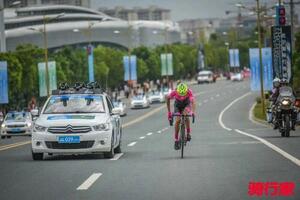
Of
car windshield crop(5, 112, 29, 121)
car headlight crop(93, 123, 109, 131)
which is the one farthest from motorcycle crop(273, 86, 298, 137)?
car windshield crop(5, 112, 29, 121)

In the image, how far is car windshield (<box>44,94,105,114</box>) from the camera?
2241cm

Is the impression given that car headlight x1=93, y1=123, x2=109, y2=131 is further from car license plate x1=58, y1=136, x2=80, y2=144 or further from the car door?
the car door

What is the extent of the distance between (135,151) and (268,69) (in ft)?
134

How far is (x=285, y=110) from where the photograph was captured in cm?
2914

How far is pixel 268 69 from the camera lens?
6425 centimetres

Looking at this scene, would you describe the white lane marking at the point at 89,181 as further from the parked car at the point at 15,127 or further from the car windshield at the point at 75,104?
the parked car at the point at 15,127

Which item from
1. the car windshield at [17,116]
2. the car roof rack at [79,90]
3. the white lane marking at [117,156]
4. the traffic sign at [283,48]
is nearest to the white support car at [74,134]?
the white lane marking at [117,156]

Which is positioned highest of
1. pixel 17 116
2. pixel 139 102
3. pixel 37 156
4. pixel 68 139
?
pixel 68 139

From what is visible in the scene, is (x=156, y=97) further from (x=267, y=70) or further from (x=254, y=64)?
(x=267, y=70)

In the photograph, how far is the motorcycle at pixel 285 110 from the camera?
95.9 feet

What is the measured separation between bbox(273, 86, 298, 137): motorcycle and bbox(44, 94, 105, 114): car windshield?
827cm

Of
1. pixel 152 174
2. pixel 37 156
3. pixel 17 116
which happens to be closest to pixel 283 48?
pixel 17 116

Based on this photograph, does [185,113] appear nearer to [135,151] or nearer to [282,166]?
[135,151]

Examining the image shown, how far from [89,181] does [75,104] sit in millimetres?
7248
